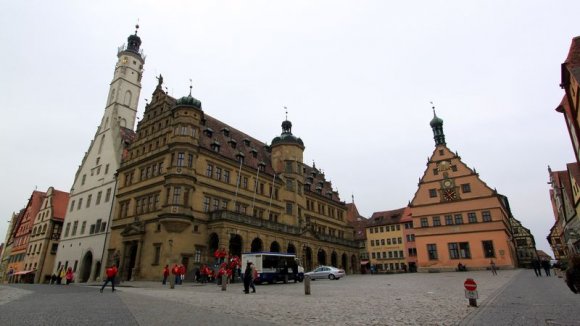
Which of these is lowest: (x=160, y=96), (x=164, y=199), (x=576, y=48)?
(x=164, y=199)

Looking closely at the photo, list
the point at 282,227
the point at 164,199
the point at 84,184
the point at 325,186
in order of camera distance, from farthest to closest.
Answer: the point at 325,186
the point at 84,184
the point at 282,227
the point at 164,199

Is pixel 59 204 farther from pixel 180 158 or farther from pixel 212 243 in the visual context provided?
pixel 212 243

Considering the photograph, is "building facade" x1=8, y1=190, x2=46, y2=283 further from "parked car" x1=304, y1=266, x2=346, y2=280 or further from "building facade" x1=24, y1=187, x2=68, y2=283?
"parked car" x1=304, y1=266, x2=346, y2=280

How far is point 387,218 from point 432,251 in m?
26.5

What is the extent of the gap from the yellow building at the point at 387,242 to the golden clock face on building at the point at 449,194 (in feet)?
74.5

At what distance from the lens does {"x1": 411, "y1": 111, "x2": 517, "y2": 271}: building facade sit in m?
44.5

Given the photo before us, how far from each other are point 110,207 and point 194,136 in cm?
1477

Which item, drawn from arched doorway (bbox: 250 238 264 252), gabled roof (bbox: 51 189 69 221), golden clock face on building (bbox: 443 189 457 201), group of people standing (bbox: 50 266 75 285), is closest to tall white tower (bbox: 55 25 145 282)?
group of people standing (bbox: 50 266 75 285)

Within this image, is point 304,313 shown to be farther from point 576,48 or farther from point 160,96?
point 160,96

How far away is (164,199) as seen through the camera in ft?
111

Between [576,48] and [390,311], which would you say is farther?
[576,48]

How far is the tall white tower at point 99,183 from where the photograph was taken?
41625 millimetres

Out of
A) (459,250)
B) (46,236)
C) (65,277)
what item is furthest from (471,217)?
(46,236)

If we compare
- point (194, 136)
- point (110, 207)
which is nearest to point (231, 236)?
point (194, 136)
